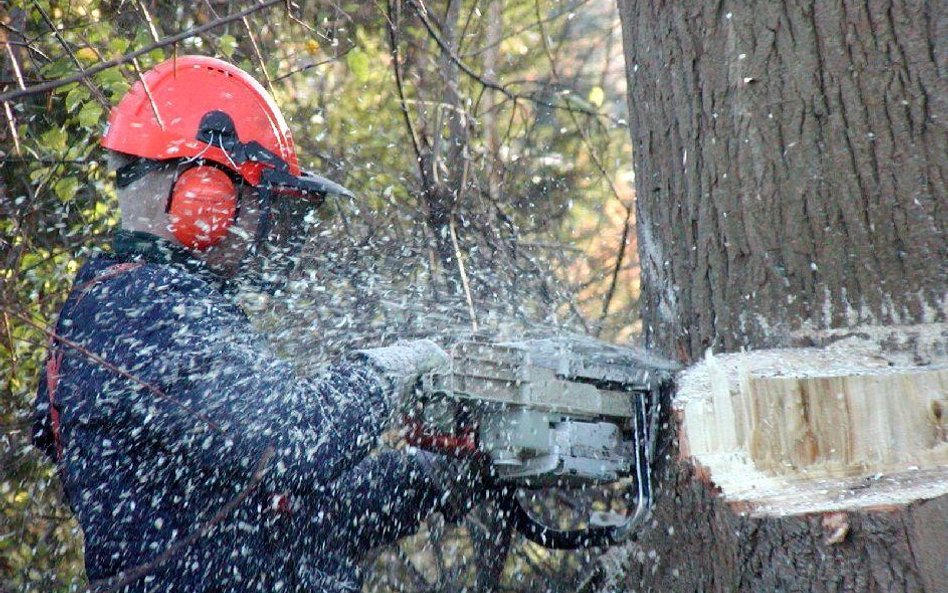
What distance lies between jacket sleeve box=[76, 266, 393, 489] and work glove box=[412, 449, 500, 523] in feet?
1.59

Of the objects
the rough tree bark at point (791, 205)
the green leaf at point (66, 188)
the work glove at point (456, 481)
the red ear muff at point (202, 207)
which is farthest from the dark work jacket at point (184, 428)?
the green leaf at point (66, 188)

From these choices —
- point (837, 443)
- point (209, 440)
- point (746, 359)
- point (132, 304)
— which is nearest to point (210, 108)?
point (132, 304)

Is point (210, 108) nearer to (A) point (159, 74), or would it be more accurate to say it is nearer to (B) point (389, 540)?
(A) point (159, 74)

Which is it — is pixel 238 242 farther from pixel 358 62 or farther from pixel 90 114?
pixel 358 62

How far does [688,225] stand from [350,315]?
1.83 metres

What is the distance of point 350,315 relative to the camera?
12.6 ft

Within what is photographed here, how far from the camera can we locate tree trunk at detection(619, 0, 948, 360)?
201 centimetres

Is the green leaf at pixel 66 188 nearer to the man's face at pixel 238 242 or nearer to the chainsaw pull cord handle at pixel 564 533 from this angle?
the man's face at pixel 238 242

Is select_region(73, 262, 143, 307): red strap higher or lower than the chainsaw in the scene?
higher

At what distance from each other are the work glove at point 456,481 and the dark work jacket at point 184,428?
47 centimetres

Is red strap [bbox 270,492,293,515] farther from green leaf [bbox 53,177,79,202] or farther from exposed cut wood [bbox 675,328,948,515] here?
green leaf [bbox 53,177,79,202]

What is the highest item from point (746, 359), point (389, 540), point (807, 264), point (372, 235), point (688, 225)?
point (372, 235)

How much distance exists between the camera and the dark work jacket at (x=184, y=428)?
2.22 metres

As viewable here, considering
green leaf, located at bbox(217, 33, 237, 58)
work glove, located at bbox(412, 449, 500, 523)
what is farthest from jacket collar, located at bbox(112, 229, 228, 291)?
green leaf, located at bbox(217, 33, 237, 58)
